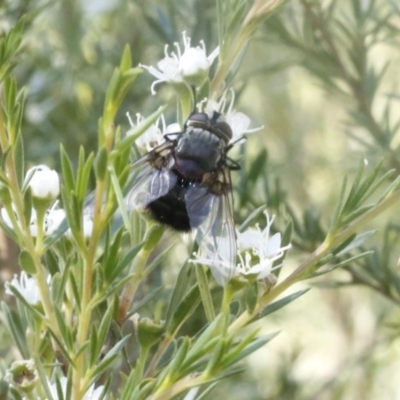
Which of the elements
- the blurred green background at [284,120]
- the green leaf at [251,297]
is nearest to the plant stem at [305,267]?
the green leaf at [251,297]

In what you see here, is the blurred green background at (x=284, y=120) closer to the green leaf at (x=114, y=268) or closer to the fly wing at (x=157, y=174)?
the fly wing at (x=157, y=174)

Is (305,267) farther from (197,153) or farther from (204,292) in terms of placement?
(197,153)

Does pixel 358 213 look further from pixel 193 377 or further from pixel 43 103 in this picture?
pixel 43 103

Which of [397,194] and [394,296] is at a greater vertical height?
[397,194]

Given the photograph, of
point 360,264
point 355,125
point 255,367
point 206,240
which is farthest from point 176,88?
point 255,367

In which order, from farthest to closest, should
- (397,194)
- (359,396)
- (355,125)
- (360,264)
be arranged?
(359,396) → (355,125) → (360,264) → (397,194)

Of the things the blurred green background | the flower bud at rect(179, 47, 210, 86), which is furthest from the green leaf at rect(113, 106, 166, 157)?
the blurred green background
